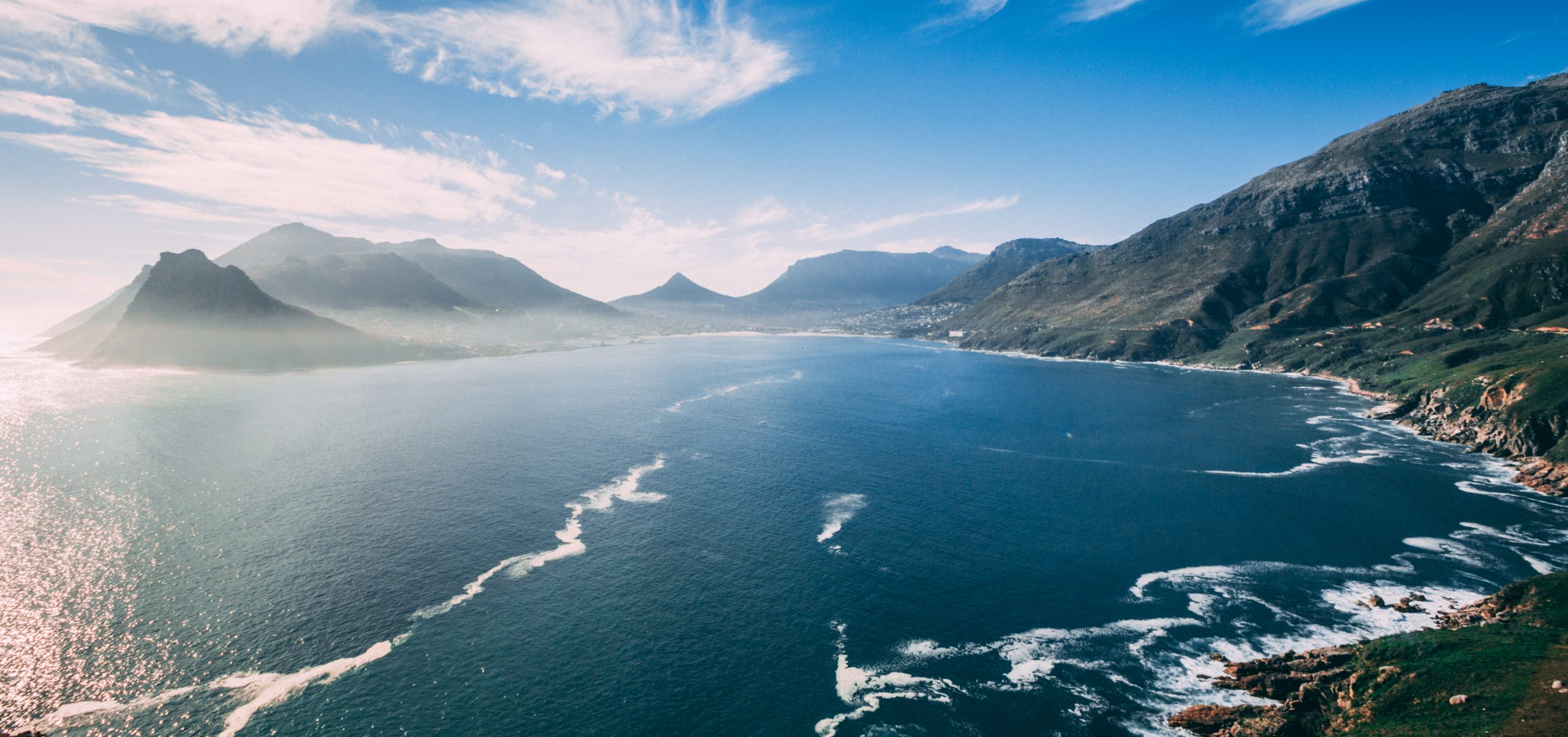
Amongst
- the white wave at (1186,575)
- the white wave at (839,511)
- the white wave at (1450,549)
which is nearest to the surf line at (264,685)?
the white wave at (839,511)

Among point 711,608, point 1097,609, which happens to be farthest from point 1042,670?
point 711,608

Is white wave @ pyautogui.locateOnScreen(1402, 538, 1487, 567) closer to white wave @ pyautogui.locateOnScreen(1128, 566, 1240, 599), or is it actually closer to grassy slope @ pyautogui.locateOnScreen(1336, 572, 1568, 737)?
grassy slope @ pyautogui.locateOnScreen(1336, 572, 1568, 737)

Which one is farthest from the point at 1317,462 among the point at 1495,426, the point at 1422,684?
the point at 1422,684

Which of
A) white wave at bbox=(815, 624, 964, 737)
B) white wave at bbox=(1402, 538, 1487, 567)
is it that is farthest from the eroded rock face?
white wave at bbox=(1402, 538, 1487, 567)

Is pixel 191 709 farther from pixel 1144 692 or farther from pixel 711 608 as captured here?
pixel 1144 692

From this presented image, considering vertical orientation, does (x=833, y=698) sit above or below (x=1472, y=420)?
below

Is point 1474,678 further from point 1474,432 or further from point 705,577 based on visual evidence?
point 1474,432
